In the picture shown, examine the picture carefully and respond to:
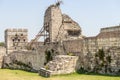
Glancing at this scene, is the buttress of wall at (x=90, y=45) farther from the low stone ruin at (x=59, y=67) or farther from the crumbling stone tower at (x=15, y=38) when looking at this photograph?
the crumbling stone tower at (x=15, y=38)

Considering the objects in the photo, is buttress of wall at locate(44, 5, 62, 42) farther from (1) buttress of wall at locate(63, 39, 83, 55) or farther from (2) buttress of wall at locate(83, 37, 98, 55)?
(2) buttress of wall at locate(83, 37, 98, 55)

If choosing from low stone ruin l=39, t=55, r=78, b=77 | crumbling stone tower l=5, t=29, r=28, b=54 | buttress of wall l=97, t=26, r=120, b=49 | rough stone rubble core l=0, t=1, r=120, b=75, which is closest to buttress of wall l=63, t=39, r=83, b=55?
rough stone rubble core l=0, t=1, r=120, b=75

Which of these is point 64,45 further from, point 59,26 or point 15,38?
point 15,38

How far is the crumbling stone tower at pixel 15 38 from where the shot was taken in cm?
5385

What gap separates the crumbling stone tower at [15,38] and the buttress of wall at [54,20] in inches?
466

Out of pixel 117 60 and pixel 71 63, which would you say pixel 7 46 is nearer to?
pixel 71 63

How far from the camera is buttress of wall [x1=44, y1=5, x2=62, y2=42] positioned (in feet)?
140

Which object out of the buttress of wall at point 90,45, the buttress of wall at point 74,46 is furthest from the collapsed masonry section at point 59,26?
the buttress of wall at point 90,45

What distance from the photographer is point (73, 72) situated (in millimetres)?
30312

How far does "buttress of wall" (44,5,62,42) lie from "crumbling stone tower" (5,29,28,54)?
1184cm

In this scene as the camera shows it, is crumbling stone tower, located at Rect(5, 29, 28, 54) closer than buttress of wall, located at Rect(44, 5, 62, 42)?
No

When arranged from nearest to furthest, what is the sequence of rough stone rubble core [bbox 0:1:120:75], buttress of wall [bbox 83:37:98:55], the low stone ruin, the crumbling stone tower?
rough stone rubble core [bbox 0:1:120:75]
the low stone ruin
buttress of wall [bbox 83:37:98:55]
the crumbling stone tower

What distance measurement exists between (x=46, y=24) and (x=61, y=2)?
3372 mm

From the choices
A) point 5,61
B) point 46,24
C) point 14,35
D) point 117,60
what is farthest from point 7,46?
point 117,60
